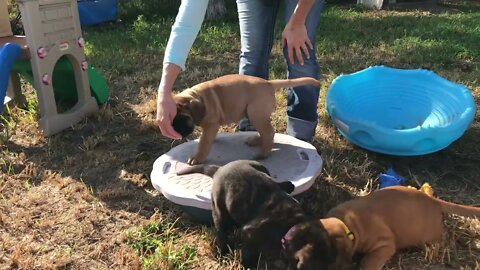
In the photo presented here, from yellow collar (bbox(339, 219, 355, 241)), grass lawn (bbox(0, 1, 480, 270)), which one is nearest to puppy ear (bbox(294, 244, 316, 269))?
yellow collar (bbox(339, 219, 355, 241))

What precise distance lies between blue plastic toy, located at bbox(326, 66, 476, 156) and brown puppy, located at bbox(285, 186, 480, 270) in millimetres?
859

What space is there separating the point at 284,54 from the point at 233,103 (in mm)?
581

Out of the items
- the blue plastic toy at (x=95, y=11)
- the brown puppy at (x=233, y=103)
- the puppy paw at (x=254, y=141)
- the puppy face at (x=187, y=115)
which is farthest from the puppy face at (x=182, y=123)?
the blue plastic toy at (x=95, y=11)

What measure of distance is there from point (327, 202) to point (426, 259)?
2.24 ft

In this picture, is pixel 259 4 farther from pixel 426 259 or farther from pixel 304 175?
pixel 426 259

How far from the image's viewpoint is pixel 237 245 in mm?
2664

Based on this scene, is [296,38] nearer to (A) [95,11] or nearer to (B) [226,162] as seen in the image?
(B) [226,162]

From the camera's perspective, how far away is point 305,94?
352 cm

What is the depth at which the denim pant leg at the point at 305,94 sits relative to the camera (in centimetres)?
329

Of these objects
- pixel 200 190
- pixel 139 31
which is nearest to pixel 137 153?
pixel 200 190

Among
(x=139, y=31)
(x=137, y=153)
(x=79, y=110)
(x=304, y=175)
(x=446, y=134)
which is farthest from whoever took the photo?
(x=139, y=31)

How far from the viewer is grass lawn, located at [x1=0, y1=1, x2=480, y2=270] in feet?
8.63

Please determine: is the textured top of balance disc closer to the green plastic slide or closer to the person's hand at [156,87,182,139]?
the person's hand at [156,87,182,139]

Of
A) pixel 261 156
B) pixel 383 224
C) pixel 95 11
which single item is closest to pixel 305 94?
pixel 261 156
